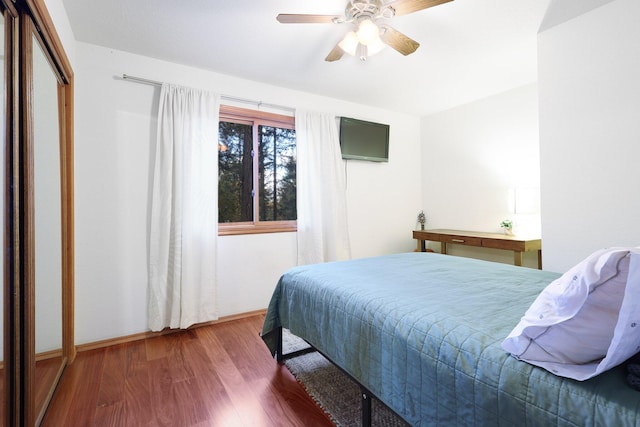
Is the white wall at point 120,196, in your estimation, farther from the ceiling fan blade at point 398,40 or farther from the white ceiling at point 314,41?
the ceiling fan blade at point 398,40

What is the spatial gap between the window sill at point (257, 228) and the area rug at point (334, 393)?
124 cm

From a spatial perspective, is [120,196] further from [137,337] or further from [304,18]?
[304,18]

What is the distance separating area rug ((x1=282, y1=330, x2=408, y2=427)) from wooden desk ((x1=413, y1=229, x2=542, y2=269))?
2.17m

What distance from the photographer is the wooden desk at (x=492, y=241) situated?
294 cm

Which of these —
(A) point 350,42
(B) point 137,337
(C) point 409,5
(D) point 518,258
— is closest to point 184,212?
(B) point 137,337

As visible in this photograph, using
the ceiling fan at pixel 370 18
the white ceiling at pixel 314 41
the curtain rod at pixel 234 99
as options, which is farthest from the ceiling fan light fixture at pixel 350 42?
the curtain rod at pixel 234 99

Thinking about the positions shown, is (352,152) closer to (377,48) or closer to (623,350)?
(377,48)

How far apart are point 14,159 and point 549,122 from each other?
318 cm

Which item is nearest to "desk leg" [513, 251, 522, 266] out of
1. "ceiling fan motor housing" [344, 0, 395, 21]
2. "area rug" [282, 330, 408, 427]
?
"area rug" [282, 330, 408, 427]

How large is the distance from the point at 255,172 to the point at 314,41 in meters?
1.37

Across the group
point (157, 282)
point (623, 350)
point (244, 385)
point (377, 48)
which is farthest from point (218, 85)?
point (623, 350)

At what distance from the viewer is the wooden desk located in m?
2.94

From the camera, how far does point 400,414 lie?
1122mm

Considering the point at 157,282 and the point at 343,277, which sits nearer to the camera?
the point at 343,277
